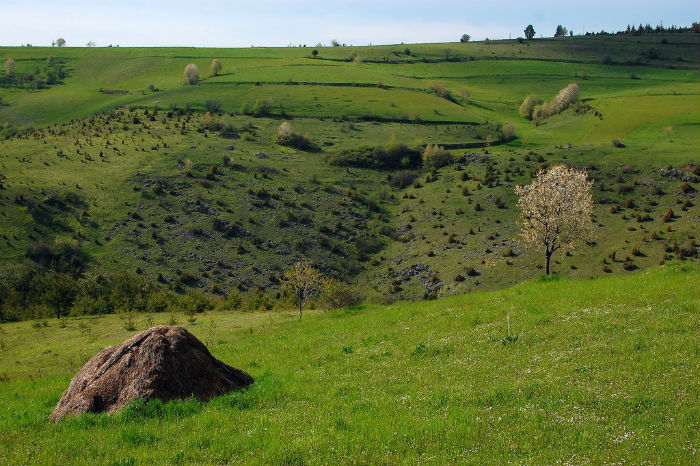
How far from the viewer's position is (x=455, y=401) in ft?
45.1

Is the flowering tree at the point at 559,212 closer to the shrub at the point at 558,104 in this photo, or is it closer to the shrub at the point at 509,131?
the shrub at the point at 509,131

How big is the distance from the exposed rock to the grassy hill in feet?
146

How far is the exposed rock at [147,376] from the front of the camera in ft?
48.4

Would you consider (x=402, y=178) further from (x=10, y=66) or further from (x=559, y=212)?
(x=10, y=66)

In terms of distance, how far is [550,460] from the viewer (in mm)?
10344

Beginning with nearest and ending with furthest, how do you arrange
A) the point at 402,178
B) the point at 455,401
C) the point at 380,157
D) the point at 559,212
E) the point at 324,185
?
1. the point at 455,401
2. the point at 559,212
3. the point at 324,185
4. the point at 402,178
5. the point at 380,157

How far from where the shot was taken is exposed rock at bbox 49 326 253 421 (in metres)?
14.8

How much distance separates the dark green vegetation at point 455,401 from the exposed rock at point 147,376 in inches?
26.7

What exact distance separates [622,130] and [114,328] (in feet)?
428

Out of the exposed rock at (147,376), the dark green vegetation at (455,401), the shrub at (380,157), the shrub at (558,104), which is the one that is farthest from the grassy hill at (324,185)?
the exposed rock at (147,376)

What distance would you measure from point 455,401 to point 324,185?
94.3m

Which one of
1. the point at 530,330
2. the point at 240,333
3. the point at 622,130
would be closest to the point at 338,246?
the point at 240,333

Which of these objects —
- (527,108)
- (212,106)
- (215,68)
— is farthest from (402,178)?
(215,68)

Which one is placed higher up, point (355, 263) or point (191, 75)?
point (191, 75)
